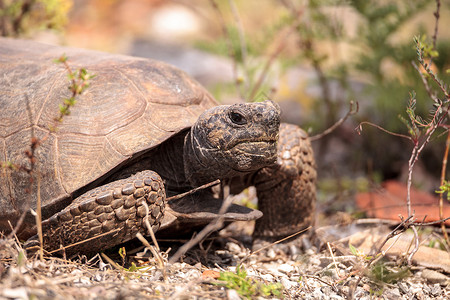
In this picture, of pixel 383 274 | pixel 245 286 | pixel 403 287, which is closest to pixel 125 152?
pixel 245 286

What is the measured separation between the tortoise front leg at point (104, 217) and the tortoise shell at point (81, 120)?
0.13m

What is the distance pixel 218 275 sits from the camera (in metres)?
2.51

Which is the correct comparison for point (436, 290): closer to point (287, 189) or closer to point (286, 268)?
point (286, 268)

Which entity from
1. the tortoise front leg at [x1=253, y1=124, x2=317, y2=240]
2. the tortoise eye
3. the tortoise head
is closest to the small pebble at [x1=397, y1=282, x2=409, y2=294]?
the tortoise front leg at [x1=253, y1=124, x2=317, y2=240]

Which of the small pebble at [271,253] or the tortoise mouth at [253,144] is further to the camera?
the small pebble at [271,253]

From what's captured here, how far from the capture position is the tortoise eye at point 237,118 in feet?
8.29

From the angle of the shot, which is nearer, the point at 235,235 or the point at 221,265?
the point at 221,265

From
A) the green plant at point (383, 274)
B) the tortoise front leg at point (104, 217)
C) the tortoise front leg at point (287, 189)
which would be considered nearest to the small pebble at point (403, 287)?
the green plant at point (383, 274)

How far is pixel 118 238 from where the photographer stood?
2.48 metres

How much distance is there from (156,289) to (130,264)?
0.50 metres

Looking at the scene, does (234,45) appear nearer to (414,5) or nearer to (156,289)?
(414,5)

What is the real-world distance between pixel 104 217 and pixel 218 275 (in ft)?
2.16

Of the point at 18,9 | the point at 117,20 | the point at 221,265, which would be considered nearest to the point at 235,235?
the point at 221,265

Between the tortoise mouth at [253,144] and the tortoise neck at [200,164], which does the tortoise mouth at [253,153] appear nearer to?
the tortoise mouth at [253,144]
